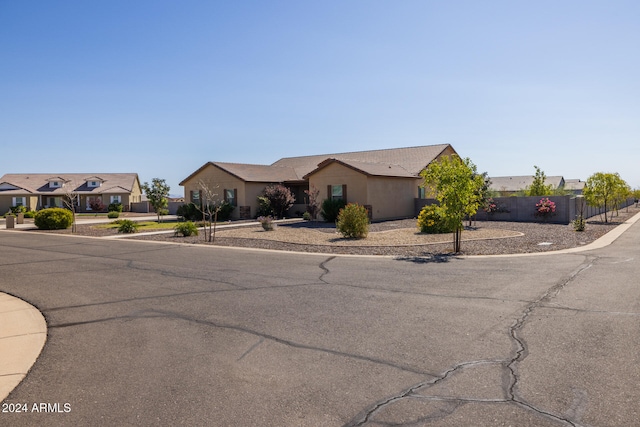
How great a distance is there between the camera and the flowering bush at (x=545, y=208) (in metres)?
27.9

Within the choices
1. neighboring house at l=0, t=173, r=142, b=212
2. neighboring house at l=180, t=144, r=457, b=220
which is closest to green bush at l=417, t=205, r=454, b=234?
neighboring house at l=180, t=144, r=457, b=220

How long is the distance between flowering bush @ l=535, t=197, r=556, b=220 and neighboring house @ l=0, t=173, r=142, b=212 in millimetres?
50443

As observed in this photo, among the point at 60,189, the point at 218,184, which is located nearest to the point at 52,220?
the point at 218,184

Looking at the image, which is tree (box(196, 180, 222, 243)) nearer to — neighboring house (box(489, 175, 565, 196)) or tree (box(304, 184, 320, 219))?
tree (box(304, 184, 320, 219))

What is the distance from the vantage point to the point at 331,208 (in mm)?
29125

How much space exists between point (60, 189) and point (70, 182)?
2.06 metres

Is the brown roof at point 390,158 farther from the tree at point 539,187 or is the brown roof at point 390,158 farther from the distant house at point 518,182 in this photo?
the distant house at point 518,182

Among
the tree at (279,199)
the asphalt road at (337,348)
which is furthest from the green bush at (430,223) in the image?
the tree at (279,199)

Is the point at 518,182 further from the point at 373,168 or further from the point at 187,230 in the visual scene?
the point at 187,230

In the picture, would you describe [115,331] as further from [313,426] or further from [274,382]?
[313,426]

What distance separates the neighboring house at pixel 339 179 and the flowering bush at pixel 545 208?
8077 millimetres

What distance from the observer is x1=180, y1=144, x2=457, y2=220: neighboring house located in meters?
29.8

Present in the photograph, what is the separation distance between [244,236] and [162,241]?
3.84 meters

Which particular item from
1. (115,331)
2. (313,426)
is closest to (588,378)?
(313,426)
